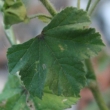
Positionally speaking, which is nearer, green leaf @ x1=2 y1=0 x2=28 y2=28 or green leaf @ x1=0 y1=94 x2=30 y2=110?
green leaf @ x1=2 y1=0 x2=28 y2=28

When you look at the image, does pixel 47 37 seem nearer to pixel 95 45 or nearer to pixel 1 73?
pixel 95 45

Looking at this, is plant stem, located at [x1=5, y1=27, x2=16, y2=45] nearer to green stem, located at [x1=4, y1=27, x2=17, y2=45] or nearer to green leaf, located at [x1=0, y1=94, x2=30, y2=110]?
green stem, located at [x1=4, y1=27, x2=17, y2=45]

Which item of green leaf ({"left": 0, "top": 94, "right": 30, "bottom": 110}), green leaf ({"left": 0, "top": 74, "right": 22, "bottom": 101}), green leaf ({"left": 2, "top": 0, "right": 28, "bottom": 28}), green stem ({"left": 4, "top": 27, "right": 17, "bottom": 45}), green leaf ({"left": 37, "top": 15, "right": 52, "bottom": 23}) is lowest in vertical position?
green leaf ({"left": 0, "top": 94, "right": 30, "bottom": 110})

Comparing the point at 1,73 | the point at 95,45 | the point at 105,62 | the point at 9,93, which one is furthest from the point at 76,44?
the point at 1,73

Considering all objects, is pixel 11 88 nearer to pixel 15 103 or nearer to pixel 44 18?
pixel 15 103

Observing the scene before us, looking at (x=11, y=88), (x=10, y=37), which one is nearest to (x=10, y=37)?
(x=10, y=37)

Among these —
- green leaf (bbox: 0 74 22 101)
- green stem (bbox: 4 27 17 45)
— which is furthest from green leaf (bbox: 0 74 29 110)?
green stem (bbox: 4 27 17 45)

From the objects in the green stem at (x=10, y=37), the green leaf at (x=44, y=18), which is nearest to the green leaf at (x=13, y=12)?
the green leaf at (x=44, y=18)
